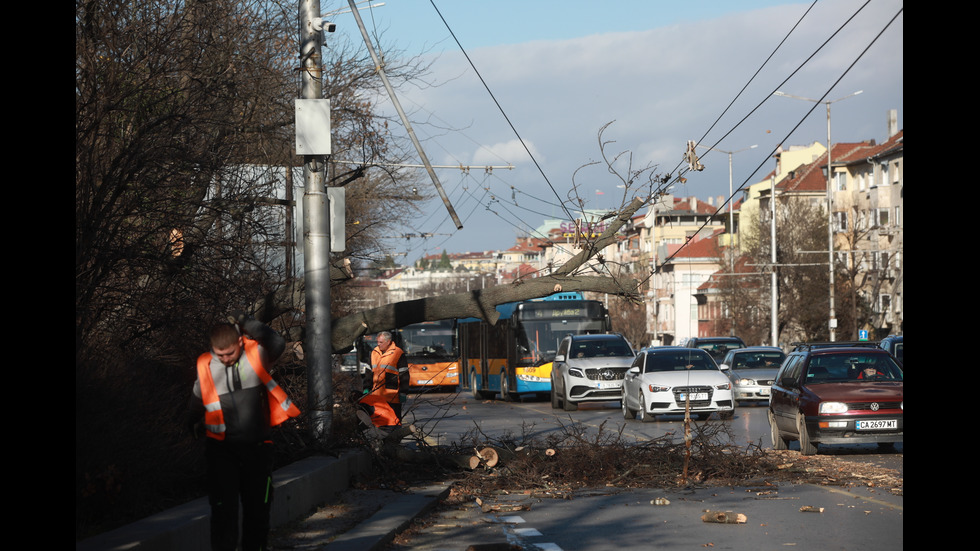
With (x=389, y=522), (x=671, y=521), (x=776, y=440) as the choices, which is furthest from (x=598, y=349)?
(x=389, y=522)

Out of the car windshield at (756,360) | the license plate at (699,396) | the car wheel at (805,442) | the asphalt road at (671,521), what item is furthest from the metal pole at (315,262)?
the car windshield at (756,360)

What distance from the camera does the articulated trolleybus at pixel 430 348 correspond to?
4978 cm

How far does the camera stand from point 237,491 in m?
7.74

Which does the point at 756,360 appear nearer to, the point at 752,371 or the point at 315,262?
the point at 752,371

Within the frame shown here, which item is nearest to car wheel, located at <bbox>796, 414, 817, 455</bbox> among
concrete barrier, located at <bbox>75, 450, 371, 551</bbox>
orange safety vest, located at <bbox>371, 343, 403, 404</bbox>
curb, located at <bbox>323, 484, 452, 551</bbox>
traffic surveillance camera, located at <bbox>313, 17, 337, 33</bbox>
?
orange safety vest, located at <bbox>371, 343, 403, 404</bbox>

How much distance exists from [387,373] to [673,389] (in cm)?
1227

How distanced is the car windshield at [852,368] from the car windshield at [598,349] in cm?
1353

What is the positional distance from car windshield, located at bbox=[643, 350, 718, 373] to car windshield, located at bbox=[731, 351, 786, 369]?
6336mm

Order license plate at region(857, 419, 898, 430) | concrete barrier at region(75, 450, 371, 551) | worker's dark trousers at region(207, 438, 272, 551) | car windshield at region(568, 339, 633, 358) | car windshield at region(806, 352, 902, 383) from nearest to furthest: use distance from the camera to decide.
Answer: concrete barrier at region(75, 450, 371, 551), worker's dark trousers at region(207, 438, 272, 551), license plate at region(857, 419, 898, 430), car windshield at region(806, 352, 902, 383), car windshield at region(568, 339, 633, 358)

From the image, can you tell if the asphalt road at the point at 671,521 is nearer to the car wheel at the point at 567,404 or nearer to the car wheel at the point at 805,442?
the car wheel at the point at 805,442

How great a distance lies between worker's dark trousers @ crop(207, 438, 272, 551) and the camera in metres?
7.61

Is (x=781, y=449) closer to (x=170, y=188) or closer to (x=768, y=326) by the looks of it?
(x=170, y=188)

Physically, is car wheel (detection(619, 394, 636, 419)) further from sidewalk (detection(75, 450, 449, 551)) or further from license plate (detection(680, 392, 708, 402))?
sidewalk (detection(75, 450, 449, 551))

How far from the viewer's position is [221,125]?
13594mm
